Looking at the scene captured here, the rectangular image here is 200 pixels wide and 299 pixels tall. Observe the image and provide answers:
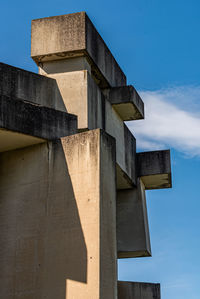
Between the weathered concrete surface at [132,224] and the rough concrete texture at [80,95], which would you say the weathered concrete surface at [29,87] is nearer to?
the rough concrete texture at [80,95]

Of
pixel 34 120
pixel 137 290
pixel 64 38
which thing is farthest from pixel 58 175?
pixel 137 290

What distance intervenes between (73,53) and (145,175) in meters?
5.02

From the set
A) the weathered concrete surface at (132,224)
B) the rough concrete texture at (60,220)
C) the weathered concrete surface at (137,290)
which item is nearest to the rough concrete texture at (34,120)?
the rough concrete texture at (60,220)

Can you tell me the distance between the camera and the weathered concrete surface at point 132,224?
17.0 metres

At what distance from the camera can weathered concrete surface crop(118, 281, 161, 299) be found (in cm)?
1789

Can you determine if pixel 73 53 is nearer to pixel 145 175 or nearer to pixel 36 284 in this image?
pixel 145 175

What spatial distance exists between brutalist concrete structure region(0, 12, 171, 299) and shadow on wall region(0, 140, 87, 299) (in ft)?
0.06

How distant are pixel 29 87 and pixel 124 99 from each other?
360 centimetres

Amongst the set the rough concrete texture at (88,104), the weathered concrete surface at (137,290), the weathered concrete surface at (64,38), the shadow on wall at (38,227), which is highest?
the weathered concrete surface at (64,38)

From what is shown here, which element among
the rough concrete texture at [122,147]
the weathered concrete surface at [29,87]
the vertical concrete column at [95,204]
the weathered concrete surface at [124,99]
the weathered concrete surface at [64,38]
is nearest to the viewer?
the vertical concrete column at [95,204]

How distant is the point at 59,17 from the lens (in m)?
14.8

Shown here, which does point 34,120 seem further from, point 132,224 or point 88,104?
point 132,224

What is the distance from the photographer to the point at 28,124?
37.3 ft

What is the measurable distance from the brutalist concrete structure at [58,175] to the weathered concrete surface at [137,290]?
5953 mm
